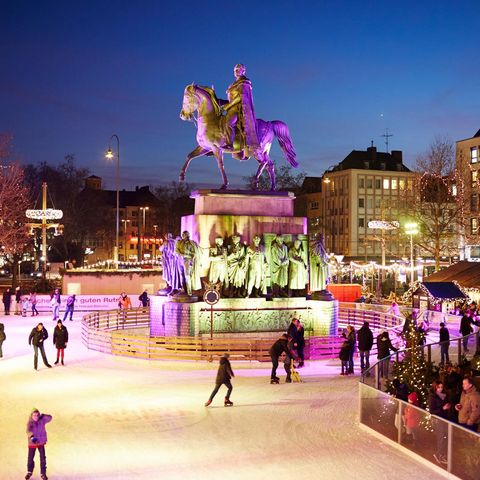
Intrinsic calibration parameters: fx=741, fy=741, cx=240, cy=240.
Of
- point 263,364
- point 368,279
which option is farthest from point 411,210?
point 263,364

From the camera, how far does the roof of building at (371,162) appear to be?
9456 cm

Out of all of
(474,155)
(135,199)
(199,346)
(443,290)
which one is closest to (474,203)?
(474,155)

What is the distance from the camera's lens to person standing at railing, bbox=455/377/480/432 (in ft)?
37.6

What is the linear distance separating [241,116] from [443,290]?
14691 mm

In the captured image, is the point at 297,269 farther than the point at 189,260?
Yes

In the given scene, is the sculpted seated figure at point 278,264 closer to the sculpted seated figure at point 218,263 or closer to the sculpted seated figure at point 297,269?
the sculpted seated figure at point 297,269

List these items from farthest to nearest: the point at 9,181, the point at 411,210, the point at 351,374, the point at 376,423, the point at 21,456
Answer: the point at 411,210 < the point at 9,181 < the point at 351,374 < the point at 376,423 < the point at 21,456

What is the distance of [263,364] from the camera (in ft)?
72.6

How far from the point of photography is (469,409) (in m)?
11.5

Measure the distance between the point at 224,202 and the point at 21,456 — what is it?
51.4 ft

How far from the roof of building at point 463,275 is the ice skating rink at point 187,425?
2026 cm

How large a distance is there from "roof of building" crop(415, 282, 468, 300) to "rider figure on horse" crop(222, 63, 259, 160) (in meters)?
13.0

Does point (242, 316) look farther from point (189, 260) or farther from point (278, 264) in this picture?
point (189, 260)

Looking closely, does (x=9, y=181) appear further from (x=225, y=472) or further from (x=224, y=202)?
(x=225, y=472)
